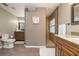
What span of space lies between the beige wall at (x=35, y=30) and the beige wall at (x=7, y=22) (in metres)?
0.49

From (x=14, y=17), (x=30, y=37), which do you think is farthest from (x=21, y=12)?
(x=30, y=37)

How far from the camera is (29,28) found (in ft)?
15.6

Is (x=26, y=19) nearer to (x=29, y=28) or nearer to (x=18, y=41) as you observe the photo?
(x=29, y=28)

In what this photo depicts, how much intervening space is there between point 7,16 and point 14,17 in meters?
0.26

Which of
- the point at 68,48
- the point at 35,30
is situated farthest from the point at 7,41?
the point at 68,48

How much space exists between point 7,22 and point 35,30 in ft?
3.56

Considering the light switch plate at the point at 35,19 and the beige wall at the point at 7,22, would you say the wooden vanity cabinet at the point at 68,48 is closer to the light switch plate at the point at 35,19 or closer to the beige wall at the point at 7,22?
the light switch plate at the point at 35,19

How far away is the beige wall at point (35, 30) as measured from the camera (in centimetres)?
468

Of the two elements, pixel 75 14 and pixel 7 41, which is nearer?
pixel 75 14

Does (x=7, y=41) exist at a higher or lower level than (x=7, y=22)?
lower

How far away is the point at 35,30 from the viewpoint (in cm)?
472

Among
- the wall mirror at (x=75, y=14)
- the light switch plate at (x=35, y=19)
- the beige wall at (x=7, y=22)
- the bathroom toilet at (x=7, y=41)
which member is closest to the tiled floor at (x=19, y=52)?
the bathroom toilet at (x=7, y=41)

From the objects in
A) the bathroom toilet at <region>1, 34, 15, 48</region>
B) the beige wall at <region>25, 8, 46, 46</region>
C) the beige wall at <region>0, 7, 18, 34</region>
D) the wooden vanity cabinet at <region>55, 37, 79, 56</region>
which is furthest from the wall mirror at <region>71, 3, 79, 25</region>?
the bathroom toilet at <region>1, 34, 15, 48</region>

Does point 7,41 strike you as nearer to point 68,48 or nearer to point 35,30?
point 35,30
